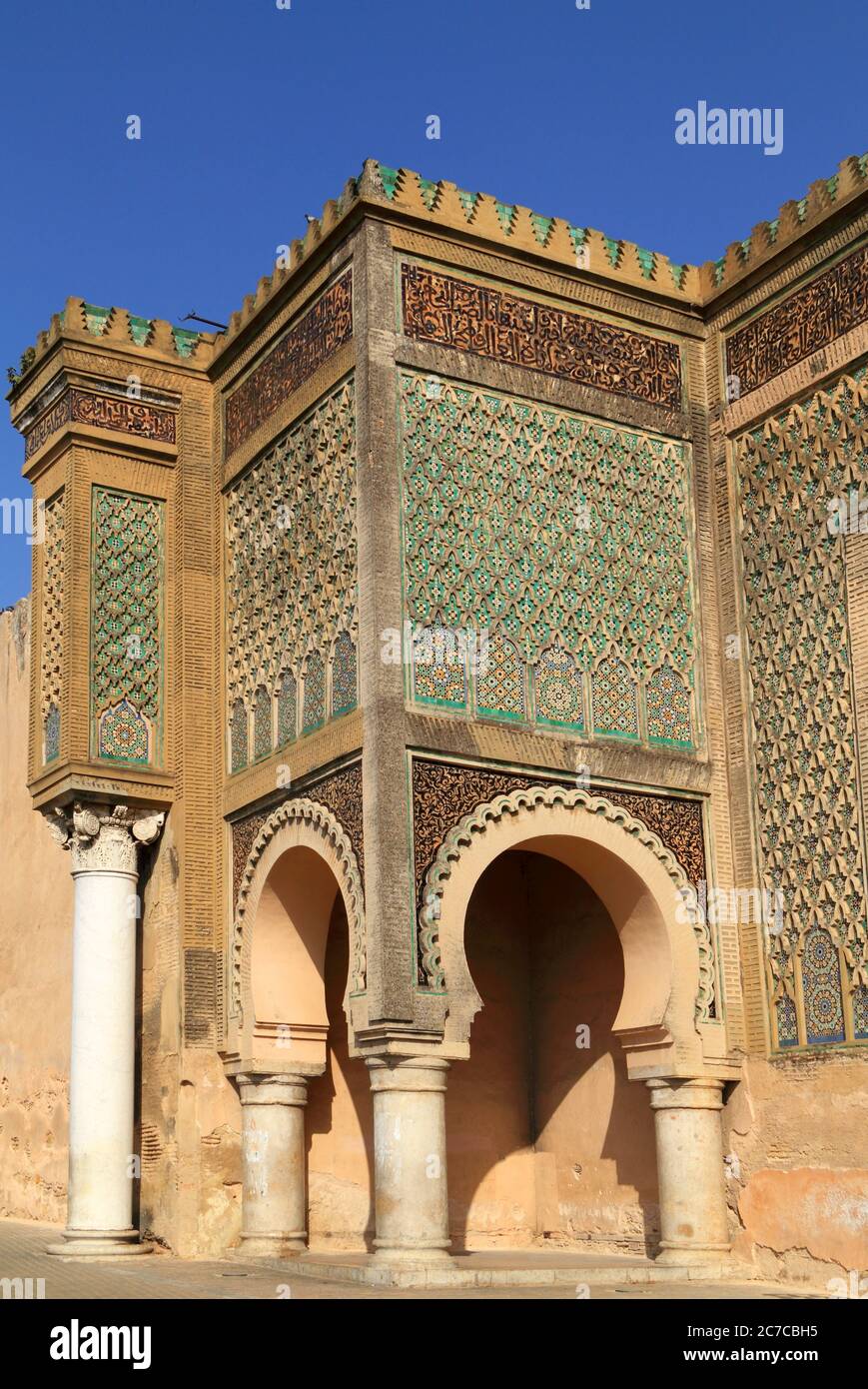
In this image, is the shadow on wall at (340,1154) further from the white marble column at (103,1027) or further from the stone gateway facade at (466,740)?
the white marble column at (103,1027)

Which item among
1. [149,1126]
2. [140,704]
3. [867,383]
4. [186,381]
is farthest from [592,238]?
[149,1126]

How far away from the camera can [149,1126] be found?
11352 mm

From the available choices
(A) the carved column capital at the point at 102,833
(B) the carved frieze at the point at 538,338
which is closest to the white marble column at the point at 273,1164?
(A) the carved column capital at the point at 102,833

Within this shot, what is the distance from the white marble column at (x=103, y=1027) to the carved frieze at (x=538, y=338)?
363 centimetres

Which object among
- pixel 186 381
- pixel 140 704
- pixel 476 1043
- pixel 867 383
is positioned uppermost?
pixel 186 381

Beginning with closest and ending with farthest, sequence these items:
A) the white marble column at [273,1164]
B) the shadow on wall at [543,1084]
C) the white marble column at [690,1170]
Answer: the white marble column at [690,1170] < the white marble column at [273,1164] < the shadow on wall at [543,1084]

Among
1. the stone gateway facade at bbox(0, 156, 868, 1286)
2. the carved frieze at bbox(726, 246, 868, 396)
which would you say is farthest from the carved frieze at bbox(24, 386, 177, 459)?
the carved frieze at bbox(726, 246, 868, 396)

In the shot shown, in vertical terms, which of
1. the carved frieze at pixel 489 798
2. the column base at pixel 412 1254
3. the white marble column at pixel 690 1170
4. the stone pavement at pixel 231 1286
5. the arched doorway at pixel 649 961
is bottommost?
the stone pavement at pixel 231 1286

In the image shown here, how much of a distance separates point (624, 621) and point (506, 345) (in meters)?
1.79

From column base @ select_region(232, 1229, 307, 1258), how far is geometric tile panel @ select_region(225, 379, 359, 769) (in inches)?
113

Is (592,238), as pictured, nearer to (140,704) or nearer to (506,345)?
(506,345)

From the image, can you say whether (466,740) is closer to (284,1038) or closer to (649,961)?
(649,961)

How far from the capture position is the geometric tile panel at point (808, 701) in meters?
9.92

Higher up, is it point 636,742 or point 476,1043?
point 636,742
